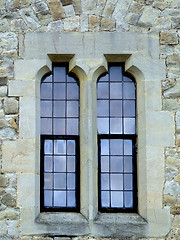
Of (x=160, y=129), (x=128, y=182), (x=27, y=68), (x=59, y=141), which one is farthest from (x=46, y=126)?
(x=160, y=129)

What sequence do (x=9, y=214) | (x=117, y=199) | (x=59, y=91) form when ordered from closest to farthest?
(x=9, y=214), (x=117, y=199), (x=59, y=91)

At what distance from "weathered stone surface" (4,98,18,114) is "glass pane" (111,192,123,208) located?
1979 millimetres

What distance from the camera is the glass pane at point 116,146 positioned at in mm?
8163

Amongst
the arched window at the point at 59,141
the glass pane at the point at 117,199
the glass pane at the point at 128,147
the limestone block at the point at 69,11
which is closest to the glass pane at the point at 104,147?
the glass pane at the point at 128,147

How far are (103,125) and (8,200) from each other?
1862 mm

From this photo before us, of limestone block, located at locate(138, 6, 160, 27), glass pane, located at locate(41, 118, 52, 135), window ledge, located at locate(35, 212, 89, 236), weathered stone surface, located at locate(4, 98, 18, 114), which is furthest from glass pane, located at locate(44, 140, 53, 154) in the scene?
limestone block, located at locate(138, 6, 160, 27)

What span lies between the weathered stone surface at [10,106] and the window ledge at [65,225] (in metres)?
1.64

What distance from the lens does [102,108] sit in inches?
325

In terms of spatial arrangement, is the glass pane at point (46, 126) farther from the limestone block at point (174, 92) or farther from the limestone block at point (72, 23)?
the limestone block at point (174, 92)

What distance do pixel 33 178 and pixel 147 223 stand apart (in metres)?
1.82

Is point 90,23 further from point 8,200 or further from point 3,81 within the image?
point 8,200

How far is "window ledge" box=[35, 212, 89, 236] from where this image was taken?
25.5 feet

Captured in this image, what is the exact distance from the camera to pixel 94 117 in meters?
8.12

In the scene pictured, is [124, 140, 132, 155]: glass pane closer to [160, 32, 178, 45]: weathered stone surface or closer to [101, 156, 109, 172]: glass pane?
[101, 156, 109, 172]: glass pane
